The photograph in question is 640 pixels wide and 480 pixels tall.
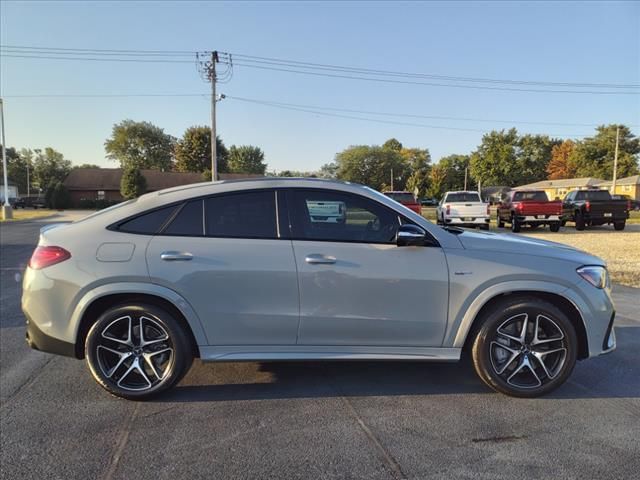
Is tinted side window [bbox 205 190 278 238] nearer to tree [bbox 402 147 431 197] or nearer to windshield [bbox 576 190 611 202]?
windshield [bbox 576 190 611 202]

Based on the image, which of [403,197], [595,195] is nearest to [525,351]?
[403,197]

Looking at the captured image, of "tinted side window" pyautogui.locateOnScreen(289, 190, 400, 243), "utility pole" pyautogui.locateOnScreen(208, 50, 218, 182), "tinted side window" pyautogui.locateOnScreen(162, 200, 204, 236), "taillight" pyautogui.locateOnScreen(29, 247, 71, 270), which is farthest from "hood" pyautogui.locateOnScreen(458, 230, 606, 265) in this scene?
"utility pole" pyautogui.locateOnScreen(208, 50, 218, 182)

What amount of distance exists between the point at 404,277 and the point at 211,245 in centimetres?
148

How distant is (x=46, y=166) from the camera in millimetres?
99688

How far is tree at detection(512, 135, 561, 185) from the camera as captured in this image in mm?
71688

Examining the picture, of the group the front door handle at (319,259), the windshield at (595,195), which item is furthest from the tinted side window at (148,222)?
the windshield at (595,195)

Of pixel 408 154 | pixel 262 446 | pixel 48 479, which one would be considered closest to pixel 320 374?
pixel 262 446

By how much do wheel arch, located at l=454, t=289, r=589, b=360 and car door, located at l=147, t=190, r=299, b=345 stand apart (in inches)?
51.4

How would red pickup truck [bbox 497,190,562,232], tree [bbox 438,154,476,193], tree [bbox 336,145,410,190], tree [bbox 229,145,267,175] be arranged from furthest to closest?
tree [bbox 229,145,267,175], tree [bbox 438,154,476,193], tree [bbox 336,145,410,190], red pickup truck [bbox 497,190,562,232]

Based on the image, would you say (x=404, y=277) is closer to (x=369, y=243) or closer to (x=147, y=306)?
(x=369, y=243)

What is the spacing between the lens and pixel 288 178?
364cm

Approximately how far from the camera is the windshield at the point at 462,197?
19.8m

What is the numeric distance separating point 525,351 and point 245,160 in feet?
335

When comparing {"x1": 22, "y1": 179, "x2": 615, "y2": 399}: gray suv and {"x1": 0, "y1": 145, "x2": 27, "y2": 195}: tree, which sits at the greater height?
{"x1": 0, "y1": 145, "x2": 27, "y2": 195}: tree
